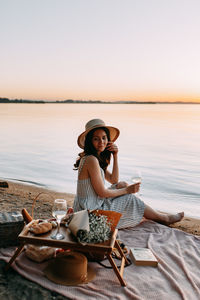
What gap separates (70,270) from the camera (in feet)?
9.59

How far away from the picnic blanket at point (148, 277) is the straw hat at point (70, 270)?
0.06 meters

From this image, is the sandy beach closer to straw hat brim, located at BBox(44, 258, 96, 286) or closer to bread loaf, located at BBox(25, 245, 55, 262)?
straw hat brim, located at BBox(44, 258, 96, 286)

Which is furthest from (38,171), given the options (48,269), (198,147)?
(198,147)

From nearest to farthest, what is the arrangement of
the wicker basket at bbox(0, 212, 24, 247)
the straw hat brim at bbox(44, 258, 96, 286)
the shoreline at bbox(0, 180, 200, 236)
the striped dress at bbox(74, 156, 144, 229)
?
the straw hat brim at bbox(44, 258, 96, 286)
the wicker basket at bbox(0, 212, 24, 247)
the striped dress at bbox(74, 156, 144, 229)
the shoreline at bbox(0, 180, 200, 236)

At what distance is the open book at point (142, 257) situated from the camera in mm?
3342

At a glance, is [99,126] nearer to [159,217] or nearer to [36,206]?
[159,217]

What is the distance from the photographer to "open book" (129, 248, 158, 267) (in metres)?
3.34

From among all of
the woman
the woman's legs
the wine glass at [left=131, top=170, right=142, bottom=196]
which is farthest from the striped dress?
the wine glass at [left=131, top=170, right=142, bottom=196]

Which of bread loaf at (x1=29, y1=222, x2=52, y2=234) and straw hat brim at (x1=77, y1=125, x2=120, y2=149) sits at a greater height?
straw hat brim at (x1=77, y1=125, x2=120, y2=149)

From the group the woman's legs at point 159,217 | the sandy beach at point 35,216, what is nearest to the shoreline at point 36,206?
the sandy beach at point 35,216

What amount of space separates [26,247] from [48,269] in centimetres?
56

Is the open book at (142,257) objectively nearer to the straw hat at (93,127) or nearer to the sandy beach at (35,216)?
the sandy beach at (35,216)

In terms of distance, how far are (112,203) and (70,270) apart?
4.69ft

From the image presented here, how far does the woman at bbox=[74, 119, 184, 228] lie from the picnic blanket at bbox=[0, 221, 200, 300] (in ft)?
1.56
